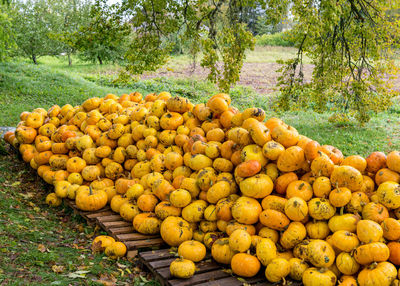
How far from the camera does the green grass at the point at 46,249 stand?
339cm

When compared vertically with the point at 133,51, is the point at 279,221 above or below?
below

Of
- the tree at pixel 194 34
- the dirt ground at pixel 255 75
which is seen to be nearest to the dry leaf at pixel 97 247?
the tree at pixel 194 34

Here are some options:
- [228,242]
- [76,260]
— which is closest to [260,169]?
[228,242]

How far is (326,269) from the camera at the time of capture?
3.33 m

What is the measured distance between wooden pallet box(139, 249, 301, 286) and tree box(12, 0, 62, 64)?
23011 mm

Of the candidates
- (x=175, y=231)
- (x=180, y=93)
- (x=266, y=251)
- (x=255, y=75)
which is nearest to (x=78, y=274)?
(x=175, y=231)

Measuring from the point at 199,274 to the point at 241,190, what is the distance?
1.00 m

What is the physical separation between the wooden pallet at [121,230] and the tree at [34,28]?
70.8 ft

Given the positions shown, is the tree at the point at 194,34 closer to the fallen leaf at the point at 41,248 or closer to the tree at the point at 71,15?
the fallen leaf at the point at 41,248

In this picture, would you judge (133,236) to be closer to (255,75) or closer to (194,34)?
(194,34)

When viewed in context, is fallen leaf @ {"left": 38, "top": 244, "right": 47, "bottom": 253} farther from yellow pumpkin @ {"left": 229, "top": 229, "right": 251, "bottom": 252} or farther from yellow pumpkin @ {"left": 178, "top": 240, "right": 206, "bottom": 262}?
yellow pumpkin @ {"left": 229, "top": 229, "right": 251, "bottom": 252}

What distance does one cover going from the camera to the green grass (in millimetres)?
3393

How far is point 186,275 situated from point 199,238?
29.5 inches

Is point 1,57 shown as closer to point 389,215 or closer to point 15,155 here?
point 15,155
